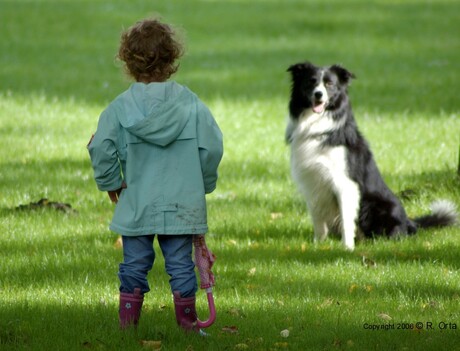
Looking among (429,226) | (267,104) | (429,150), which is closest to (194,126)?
(429,226)

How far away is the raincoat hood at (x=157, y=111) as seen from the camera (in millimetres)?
5094

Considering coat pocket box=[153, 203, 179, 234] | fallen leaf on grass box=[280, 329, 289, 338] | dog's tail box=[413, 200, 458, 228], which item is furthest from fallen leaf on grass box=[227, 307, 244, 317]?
dog's tail box=[413, 200, 458, 228]

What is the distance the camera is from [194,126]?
5.18m

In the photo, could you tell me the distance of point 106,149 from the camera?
5.14 m

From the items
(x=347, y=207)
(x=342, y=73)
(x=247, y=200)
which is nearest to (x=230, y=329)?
(x=347, y=207)

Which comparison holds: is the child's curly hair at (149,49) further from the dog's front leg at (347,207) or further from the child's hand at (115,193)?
the dog's front leg at (347,207)

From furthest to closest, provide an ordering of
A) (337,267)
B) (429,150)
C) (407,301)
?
1. (429,150)
2. (337,267)
3. (407,301)

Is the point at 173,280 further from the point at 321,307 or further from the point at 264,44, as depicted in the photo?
the point at 264,44

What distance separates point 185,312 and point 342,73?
3.71 meters

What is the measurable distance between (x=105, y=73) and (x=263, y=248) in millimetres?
12296

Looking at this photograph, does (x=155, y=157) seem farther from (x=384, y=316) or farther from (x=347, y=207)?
(x=347, y=207)

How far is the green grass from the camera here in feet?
18.8

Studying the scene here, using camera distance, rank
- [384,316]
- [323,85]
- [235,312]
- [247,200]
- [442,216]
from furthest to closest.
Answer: [247,200] → [442,216] → [323,85] → [235,312] → [384,316]

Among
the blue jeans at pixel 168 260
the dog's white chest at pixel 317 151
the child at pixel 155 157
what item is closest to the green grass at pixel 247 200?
the blue jeans at pixel 168 260
